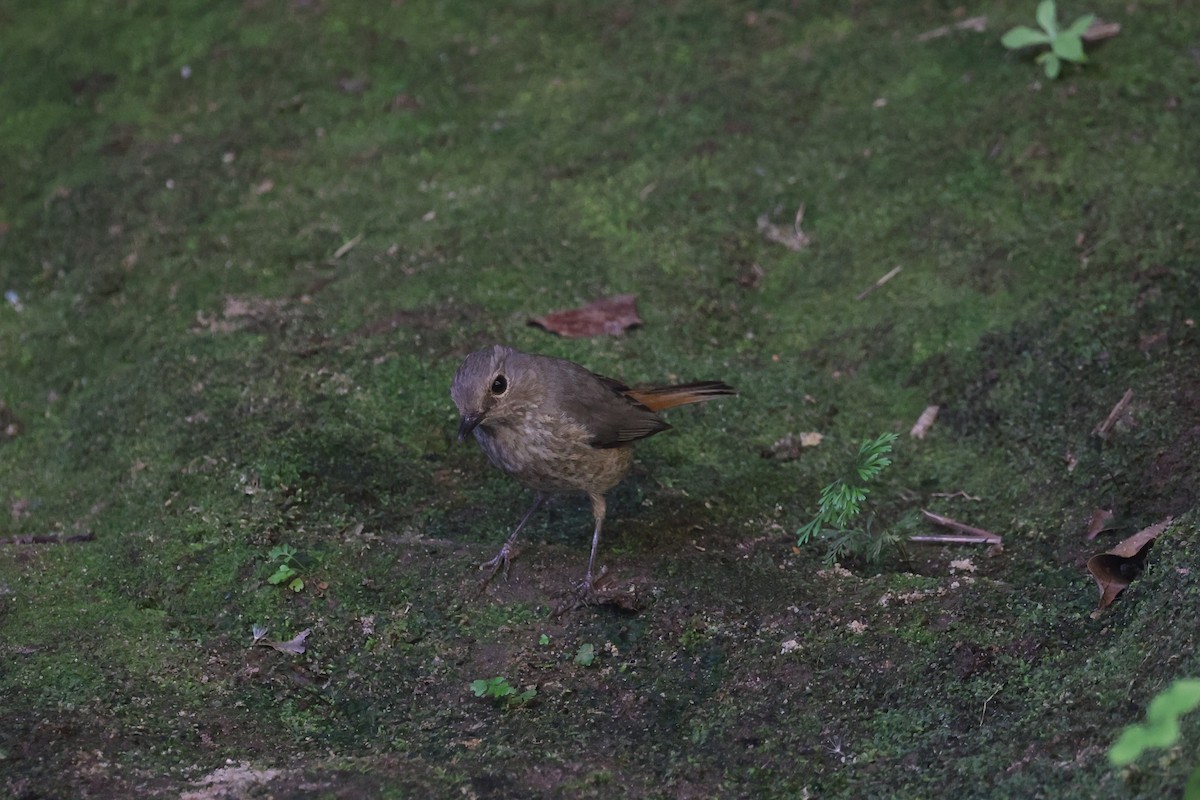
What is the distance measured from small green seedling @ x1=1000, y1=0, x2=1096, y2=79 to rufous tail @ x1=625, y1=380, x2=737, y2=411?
9.45 ft

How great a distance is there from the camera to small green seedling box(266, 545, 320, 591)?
4.09m

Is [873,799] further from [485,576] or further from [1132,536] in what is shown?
[485,576]

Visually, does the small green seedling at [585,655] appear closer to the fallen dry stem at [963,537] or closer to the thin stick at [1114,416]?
the fallen dry stem at [963,537]

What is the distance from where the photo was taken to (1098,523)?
415cm

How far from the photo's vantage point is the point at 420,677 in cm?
378

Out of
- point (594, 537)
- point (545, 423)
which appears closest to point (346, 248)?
point (545, 423)

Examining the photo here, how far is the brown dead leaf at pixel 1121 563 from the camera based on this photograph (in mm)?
3605

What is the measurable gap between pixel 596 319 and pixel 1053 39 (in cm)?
295

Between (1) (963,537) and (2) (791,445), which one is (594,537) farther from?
(1) (963,537)

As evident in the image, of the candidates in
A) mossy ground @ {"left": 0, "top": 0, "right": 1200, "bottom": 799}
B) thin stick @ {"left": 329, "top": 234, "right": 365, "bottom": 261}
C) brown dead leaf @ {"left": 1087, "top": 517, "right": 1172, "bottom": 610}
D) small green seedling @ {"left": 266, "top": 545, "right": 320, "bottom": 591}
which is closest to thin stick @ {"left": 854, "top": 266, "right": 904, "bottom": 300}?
mossy ground @ {"left": 0, "top": 0, "right": 1200, "bottom": 799}

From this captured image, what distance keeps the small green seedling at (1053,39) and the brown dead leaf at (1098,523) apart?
2.94 m

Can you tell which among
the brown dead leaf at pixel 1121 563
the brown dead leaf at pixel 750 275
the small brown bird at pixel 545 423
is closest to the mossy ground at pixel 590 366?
the brown dead leaf at pixel 750 275

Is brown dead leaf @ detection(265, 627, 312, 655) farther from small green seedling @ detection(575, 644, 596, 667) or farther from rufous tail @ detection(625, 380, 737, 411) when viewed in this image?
rufous tail @ detection(625, 380, 737, 411)

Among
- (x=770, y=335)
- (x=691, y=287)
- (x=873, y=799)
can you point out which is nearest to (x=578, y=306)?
(x=691, y=287)
